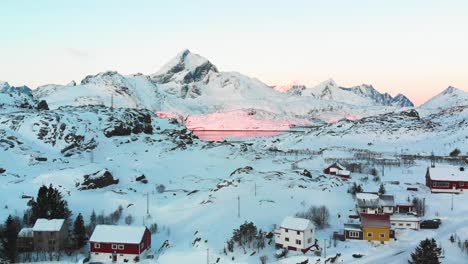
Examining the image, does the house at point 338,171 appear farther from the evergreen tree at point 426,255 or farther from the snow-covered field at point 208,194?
the evergreen tree at point 426,255

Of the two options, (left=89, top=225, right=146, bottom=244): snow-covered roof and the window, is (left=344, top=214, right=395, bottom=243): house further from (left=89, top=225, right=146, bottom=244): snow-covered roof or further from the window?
(left=89, top=225, right=146, bottom=244): snow-covered roof

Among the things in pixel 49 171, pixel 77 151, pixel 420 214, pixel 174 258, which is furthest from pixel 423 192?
pixel 77 151

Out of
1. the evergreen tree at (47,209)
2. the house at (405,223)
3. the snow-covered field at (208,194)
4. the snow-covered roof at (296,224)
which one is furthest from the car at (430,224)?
the evergreen tree at (47,209)

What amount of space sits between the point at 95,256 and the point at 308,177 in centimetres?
3319

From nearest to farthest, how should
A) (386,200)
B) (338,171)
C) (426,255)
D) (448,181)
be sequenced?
(426,255), (386,200), (448,181), (338,171)

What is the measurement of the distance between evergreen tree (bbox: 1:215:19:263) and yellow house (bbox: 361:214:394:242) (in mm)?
31492

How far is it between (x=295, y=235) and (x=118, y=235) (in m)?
15.9

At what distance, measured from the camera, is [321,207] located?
190 feet

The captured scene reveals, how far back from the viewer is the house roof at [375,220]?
4941 cm

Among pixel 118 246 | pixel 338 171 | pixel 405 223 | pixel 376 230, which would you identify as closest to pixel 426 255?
pixel 376 230

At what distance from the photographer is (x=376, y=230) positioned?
162ft

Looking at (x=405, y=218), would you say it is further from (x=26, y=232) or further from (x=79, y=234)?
(x=26, y=232)

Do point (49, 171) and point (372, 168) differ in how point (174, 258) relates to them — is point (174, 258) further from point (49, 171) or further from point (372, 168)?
point (372, 168)

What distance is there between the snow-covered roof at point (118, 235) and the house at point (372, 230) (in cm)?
1900
